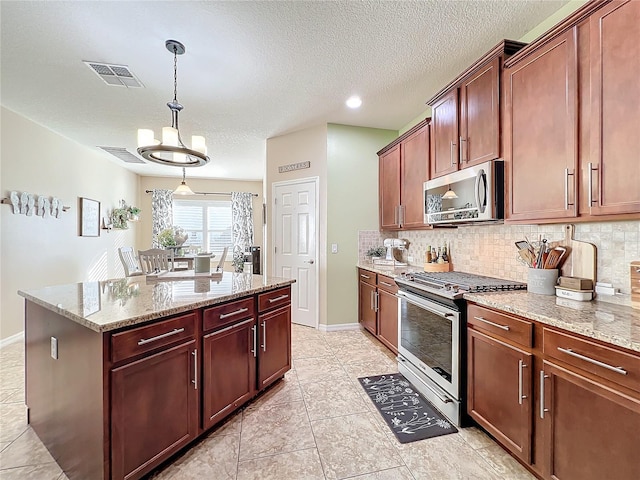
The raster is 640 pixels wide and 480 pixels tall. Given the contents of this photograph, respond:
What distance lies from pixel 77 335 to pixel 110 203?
5348mm

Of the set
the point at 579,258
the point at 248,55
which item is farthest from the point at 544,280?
the point at 248,55

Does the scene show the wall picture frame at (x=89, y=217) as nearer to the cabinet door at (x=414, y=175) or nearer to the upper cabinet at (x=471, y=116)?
the cabinet door at (x=414, y=175)

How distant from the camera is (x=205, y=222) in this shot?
7.65 metres

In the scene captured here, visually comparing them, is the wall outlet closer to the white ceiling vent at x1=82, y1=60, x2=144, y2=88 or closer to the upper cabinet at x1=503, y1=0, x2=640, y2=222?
the white ceiling vent at x1=82, y1=60, x2=144, y2=88

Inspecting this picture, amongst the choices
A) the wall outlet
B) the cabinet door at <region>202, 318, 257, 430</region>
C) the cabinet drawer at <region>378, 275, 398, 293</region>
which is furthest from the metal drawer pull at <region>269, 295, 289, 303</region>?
the wall outlet

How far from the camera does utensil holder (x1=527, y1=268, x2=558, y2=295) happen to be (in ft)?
6.28

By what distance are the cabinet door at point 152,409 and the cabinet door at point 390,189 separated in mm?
2775

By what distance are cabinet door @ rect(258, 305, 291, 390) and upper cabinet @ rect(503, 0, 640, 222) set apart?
1.88 m

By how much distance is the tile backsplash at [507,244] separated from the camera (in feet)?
5.53

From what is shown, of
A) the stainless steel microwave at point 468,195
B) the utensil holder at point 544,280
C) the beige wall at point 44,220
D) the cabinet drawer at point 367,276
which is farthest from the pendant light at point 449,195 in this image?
the beige wall at point 44,220

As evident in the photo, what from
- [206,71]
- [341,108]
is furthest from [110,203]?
[341,108]

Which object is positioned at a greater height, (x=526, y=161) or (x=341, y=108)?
(x=341, y=108)

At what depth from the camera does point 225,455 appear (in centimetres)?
177

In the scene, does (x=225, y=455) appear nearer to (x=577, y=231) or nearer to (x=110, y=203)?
(x=577, y=231)
